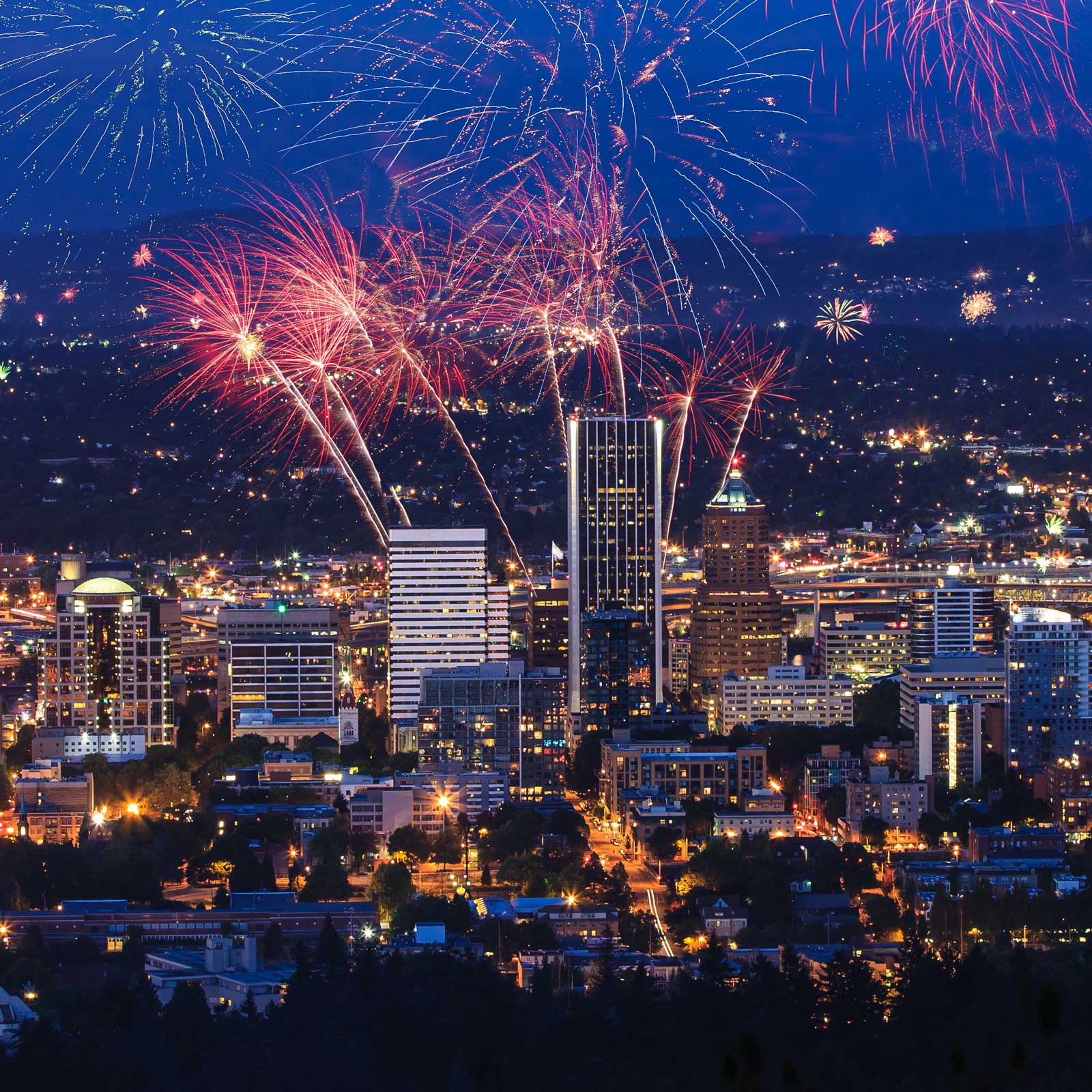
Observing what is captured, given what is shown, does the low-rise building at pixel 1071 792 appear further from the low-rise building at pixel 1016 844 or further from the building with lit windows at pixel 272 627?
the building with lit windows at pixel 272 627

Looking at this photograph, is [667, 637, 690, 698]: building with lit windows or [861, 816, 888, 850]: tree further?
[667, 637, 690, 698]: building with lit windows

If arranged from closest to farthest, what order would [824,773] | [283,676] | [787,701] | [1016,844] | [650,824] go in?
[1016,844]
[650,824]
[824,773]
[787,701]
[283,676]

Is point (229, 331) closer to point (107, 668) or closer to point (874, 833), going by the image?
point (107, 668)

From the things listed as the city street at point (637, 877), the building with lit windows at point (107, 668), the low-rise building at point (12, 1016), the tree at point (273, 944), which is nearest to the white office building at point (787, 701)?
the city street at point (637, 877)

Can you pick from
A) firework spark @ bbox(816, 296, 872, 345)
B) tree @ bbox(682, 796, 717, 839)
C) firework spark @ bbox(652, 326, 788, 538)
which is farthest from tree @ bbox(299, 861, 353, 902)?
firework spark @ bbox(816, 296, 872, 345)

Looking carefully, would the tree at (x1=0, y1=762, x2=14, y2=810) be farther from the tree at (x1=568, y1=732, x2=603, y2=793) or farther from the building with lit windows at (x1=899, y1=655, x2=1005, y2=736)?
the building with lit windows at (x1=899, y1=655, x2=1005, y2=736)

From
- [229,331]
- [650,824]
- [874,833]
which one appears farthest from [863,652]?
[650,824]
